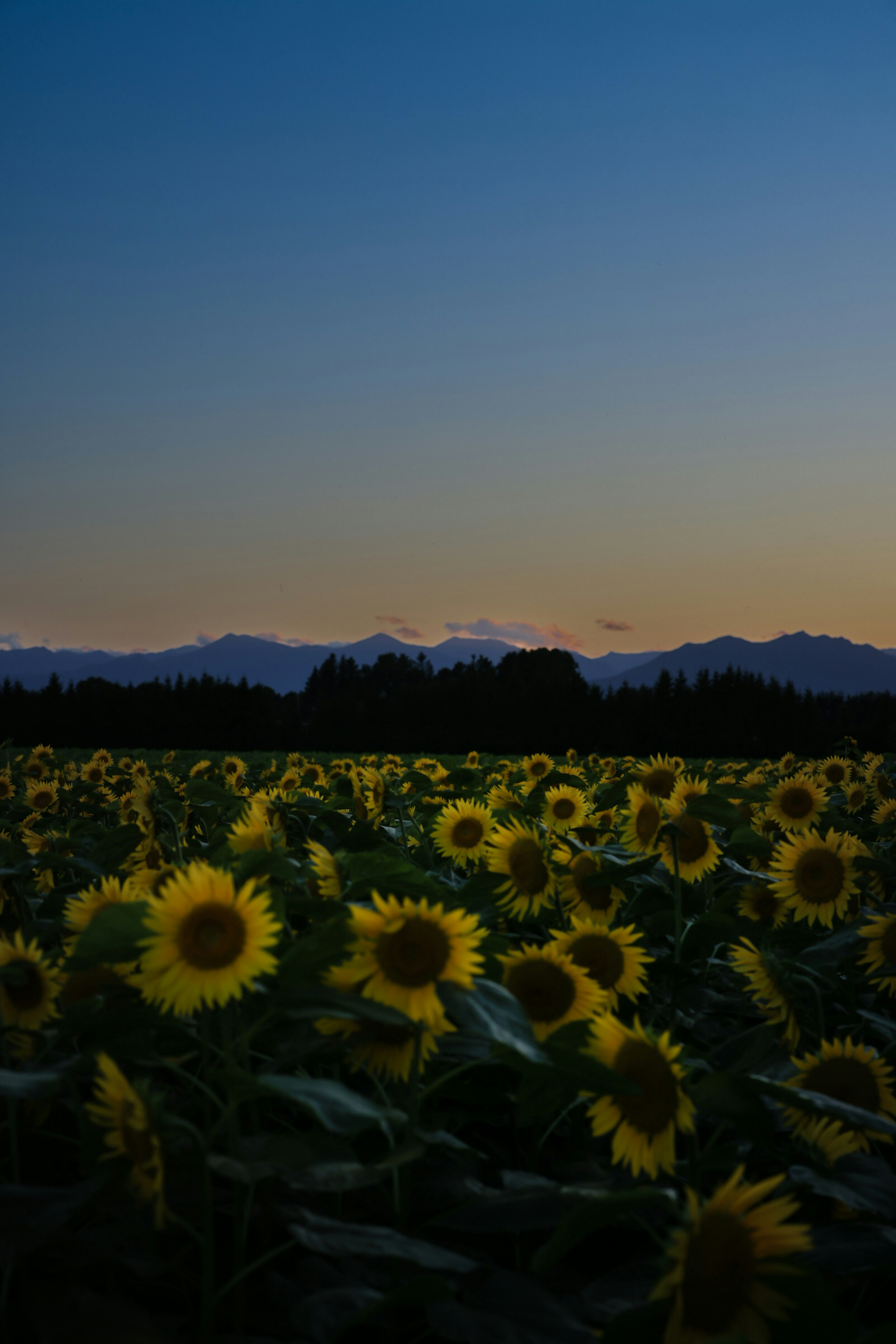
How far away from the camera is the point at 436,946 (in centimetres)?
147

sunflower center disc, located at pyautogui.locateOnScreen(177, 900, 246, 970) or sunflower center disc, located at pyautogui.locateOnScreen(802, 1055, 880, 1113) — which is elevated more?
sunflower center disc, located at pyautogui.locateOnScreen(177, 900, 246, 970)

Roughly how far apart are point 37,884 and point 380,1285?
275cm

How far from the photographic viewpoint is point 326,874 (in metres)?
1.91

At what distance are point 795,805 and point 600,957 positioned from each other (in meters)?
2.82

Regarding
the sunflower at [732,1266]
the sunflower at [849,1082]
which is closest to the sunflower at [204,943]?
the sunflower at [732,1266]

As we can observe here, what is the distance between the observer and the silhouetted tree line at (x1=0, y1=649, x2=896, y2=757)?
163 feet

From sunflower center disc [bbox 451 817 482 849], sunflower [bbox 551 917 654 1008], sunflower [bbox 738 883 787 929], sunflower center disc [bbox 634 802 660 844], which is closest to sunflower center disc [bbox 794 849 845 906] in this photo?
sunflower [bbox 738 883 787 929]

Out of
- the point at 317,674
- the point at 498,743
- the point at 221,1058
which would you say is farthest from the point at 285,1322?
the point at 317,674

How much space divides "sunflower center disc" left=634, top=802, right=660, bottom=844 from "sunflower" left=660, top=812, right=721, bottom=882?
5 cm

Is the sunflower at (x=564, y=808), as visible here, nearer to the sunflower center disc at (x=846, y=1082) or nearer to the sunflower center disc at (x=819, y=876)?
the sunflower center disc at (x=819, y=876)

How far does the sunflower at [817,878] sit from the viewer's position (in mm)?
3180

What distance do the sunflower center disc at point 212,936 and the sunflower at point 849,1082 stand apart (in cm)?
120

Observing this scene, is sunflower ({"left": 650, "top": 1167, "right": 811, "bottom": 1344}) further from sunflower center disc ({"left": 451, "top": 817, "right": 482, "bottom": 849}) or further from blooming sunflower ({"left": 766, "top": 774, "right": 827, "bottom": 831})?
blooming sunflower ({"left": 766, "top": 774, "right": 827, "bottom": 831})

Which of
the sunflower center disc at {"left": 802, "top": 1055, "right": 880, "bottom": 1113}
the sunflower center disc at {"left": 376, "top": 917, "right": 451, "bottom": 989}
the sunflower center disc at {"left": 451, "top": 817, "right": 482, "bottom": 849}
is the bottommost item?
the sunflower center disc at {"left": 802, "top": 1055, "right": 880, "bottom": 1113}
